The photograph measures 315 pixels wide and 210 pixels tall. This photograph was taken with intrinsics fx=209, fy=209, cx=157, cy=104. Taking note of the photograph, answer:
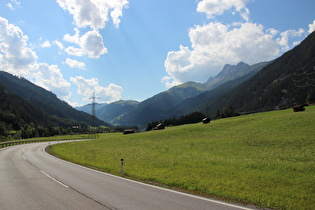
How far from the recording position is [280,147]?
25703 mm

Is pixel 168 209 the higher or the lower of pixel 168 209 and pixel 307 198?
the higher

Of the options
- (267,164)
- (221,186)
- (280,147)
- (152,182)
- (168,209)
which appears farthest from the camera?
(280,147)

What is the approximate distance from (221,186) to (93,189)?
7667 mm

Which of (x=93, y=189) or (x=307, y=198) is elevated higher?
(x=93, y=189)

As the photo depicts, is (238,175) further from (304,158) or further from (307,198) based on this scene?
(304,158)

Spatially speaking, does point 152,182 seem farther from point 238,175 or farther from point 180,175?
point 238,175

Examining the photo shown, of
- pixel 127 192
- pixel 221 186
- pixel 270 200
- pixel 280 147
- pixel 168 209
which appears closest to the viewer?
pixel 168 209

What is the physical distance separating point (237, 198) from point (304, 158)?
1333 cm

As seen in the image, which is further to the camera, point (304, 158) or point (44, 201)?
point (304, 158)

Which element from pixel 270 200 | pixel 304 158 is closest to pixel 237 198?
pixel 270 200

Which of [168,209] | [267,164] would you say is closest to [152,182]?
[168,209]

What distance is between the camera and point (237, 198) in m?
10.5

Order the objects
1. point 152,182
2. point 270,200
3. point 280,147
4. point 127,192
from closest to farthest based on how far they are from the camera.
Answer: point 270,200, point 127,192, point 152,182, point 280,147

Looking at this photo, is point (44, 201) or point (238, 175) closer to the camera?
point (44, 201)
